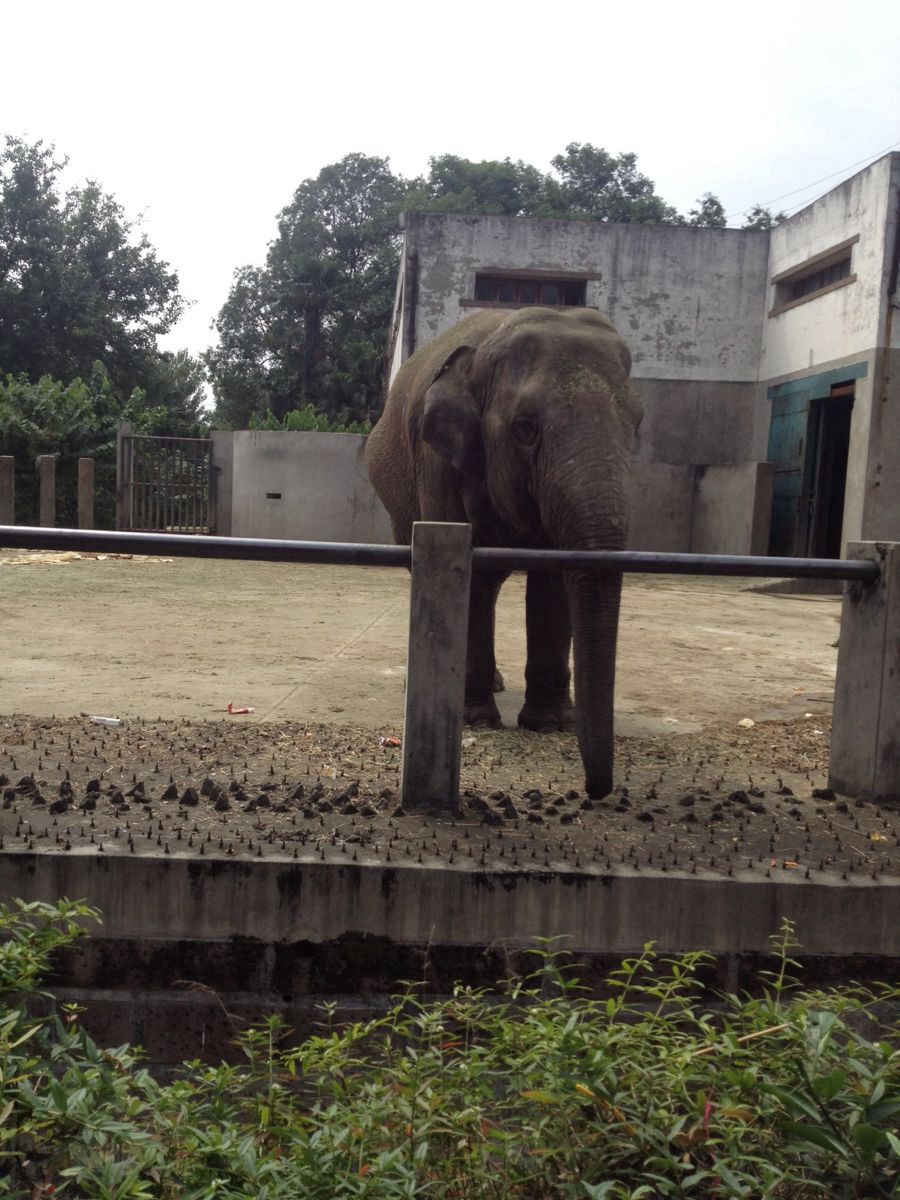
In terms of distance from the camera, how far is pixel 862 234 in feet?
51.2

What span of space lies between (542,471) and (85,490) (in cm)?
1595

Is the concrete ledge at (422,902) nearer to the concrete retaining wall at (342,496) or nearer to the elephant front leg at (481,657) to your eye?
the elephant front leg at (481,657)

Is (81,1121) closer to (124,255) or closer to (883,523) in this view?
(883,523)

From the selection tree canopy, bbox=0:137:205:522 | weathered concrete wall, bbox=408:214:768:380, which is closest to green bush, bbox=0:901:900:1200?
weathered concrete wall, bbox=408:214:768:380

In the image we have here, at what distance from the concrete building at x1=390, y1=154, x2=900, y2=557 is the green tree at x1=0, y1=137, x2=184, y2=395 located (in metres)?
18.3

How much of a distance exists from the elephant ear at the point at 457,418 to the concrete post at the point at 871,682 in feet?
5.80

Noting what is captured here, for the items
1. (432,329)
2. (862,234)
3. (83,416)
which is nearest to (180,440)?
(83,416)

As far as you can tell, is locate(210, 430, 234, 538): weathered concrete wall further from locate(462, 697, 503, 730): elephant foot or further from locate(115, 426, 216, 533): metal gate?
locate(462, 697, 503, 730): elephant foot

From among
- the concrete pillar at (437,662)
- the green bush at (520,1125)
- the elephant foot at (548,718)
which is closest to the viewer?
the green bush at (520,1125)

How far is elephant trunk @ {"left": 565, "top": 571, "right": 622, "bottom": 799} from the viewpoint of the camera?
3672 mm

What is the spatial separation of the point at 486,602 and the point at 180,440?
16.2 meters

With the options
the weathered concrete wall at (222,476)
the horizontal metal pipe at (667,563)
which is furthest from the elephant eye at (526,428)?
the weathered concrete wall at (222,476)

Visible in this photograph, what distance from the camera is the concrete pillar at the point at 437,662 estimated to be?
3379mm

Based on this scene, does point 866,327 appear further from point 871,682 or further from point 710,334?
point 871,682
